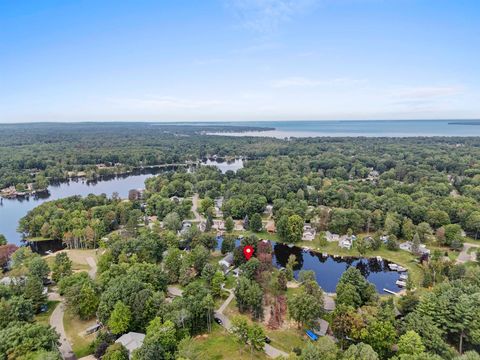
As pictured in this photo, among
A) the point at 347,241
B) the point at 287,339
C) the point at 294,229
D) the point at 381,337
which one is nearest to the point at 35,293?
the point at 287,339

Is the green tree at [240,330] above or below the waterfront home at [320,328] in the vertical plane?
above

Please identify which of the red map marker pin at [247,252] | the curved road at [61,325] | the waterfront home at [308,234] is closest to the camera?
the curved road at [61,325]

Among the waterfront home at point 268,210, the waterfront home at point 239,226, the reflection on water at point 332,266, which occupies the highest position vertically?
the waterfront home at point 268,210

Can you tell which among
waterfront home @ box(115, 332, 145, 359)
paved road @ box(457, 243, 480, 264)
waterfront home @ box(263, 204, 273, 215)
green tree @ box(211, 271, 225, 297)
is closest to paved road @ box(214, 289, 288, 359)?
green tree @ box(211, 271, 225, 297)

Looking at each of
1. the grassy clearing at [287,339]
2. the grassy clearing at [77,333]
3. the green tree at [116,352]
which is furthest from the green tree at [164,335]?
the grassy clearing at [287,339]

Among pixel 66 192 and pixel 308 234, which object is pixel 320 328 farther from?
pixel 66 192

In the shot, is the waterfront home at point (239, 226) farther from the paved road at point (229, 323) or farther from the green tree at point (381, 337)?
the green tree at point (381, 337)
